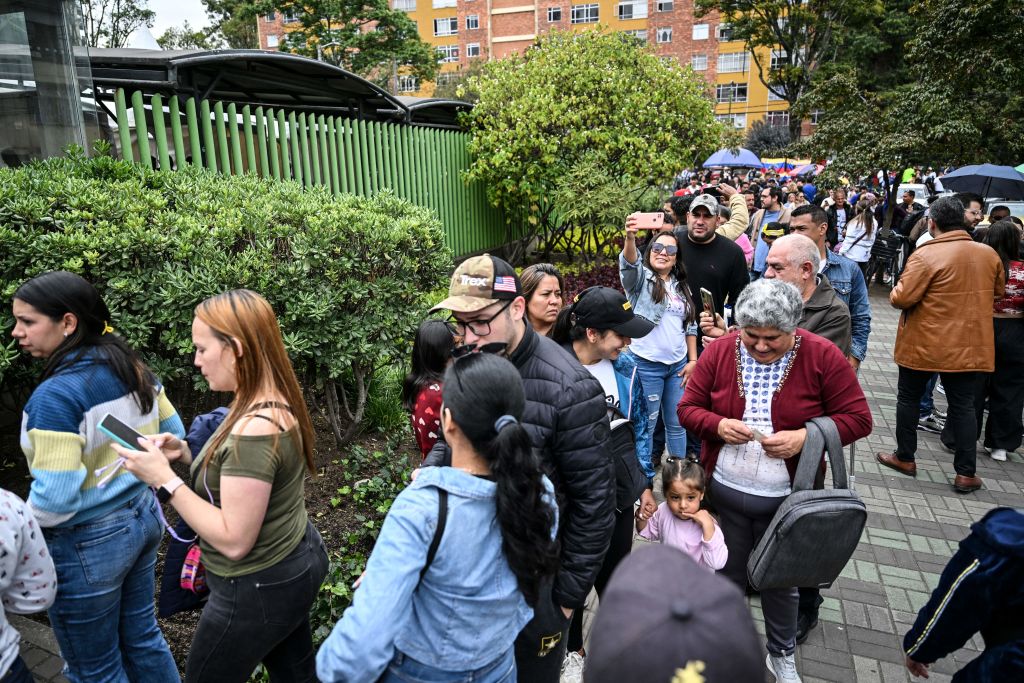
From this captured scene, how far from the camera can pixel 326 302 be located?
428 cm

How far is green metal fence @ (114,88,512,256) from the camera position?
6.07 meters

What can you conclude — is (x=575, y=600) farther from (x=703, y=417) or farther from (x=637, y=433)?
(x=637, y=433)

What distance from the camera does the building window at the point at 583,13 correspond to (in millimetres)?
59562

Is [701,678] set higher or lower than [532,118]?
lower

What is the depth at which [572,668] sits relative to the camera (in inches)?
132

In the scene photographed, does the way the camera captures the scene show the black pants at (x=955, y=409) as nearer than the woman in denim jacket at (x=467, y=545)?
No

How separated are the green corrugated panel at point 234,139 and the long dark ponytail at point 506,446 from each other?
221 inches

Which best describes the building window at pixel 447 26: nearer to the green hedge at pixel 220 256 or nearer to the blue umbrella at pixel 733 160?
the blue umbrella at pixel 733 160

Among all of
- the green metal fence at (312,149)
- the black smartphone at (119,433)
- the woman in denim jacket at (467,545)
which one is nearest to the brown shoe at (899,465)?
the woman in denim jacket at (467,545)

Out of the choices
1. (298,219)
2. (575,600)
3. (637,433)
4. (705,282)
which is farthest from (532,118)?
(575,600)

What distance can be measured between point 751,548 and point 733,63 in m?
64.0

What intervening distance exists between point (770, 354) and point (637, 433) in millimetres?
1136

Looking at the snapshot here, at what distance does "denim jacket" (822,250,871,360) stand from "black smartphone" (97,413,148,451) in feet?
14.8

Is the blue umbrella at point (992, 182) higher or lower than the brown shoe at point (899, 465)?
higher
